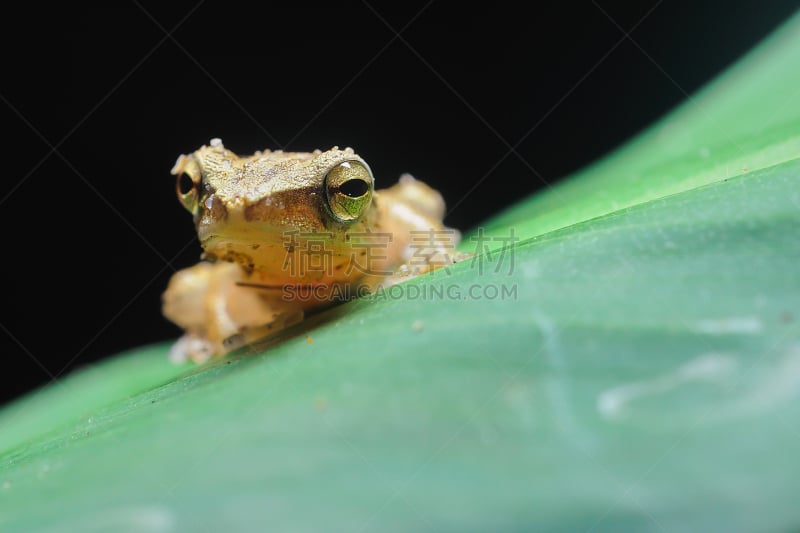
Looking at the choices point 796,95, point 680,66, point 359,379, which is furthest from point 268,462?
point 680,66

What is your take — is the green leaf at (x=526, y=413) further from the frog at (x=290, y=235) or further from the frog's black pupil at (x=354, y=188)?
the frog's black pupil at (x=354, y=188)

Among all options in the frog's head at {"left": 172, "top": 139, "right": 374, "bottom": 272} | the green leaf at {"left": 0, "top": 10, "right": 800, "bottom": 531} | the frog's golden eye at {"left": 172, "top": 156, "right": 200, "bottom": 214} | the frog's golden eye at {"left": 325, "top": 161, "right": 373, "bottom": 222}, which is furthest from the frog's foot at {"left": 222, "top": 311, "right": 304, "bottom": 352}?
the green leaf at {"left": 0, "top": 10, "right": 800, "bottom": 531}

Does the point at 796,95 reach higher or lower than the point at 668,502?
higher

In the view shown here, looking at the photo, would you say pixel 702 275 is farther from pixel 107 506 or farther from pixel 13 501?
pixel 13 501

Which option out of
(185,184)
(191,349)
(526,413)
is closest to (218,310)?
(191,349)

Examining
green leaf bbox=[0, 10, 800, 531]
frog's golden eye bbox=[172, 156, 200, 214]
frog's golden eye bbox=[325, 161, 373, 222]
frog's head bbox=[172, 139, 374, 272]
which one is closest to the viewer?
green leaf bbox=[0, 10, 800, 531]

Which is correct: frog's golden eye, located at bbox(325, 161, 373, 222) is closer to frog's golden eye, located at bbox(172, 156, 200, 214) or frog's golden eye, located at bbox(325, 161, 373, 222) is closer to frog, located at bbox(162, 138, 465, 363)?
frog, located at bbox(162, 138, 465, 363)
